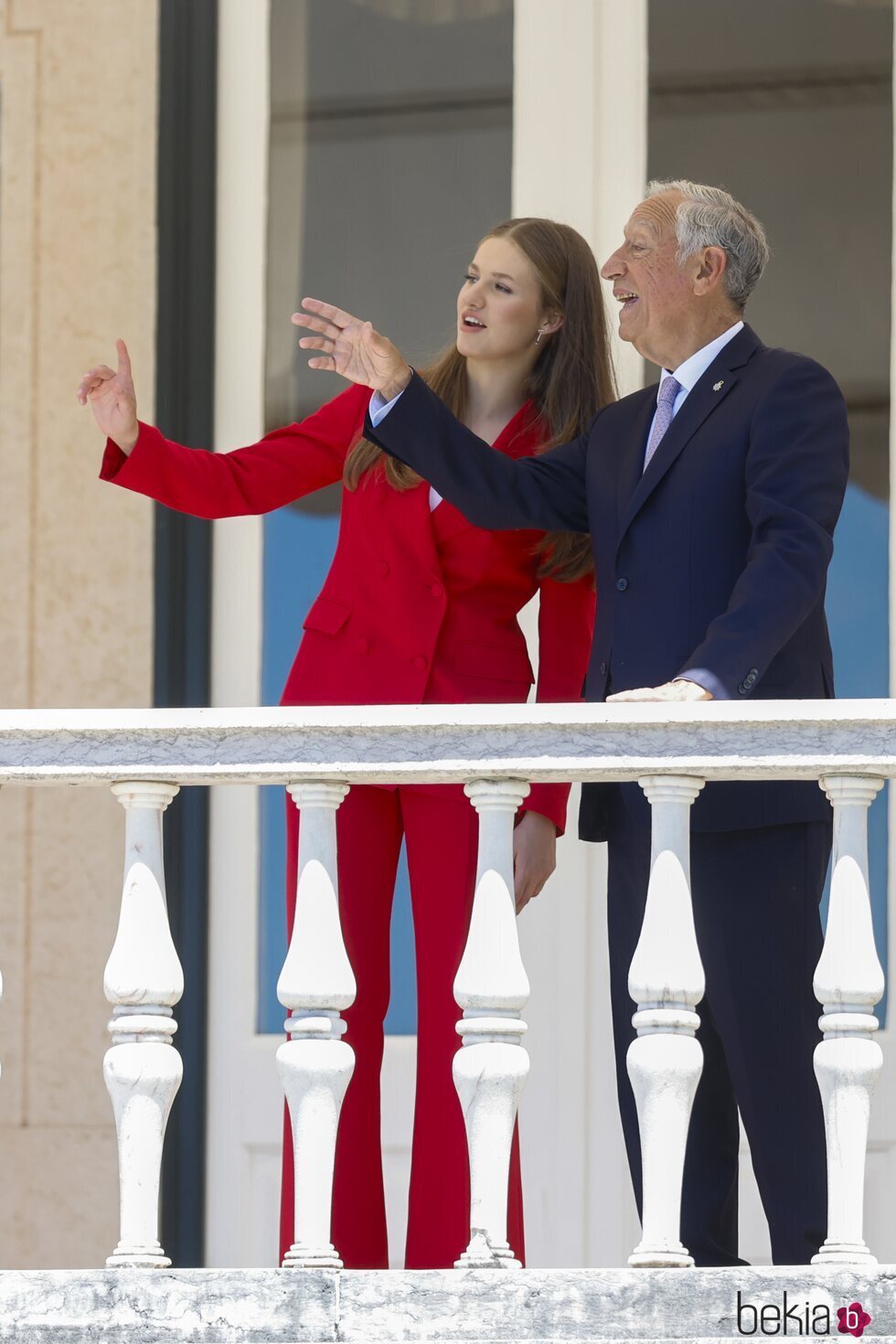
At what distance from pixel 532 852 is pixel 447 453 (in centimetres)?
52

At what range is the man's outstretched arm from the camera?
2.81m

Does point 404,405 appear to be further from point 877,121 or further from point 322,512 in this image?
point 877,121

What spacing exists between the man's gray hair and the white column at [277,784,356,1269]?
0.97 metres

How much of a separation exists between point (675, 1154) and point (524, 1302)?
0.23m

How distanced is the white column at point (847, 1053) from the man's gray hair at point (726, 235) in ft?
2.81

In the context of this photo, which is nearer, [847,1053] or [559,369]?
[847,1053]

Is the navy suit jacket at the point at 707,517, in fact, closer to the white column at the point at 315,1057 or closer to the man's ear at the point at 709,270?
the man's ear at the point at 709,270

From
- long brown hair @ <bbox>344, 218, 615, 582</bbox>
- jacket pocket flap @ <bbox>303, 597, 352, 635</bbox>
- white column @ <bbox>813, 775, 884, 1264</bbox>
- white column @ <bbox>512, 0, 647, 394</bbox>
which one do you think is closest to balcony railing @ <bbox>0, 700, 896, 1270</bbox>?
white column @ <bbox>813, 775, 884, 1264</bbox>

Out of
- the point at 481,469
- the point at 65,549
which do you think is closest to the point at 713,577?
the point at 481,469

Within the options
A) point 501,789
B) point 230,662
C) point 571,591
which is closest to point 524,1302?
point 501,789

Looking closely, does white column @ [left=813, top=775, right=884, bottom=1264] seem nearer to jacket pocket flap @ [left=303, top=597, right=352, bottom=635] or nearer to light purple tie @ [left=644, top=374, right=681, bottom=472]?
light purple tie @ [left=644, top=374, right=681, bottom=472]

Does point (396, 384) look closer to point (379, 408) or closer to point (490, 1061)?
point (379, 408)

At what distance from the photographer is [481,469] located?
2.91 meters

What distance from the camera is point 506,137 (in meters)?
4.12
